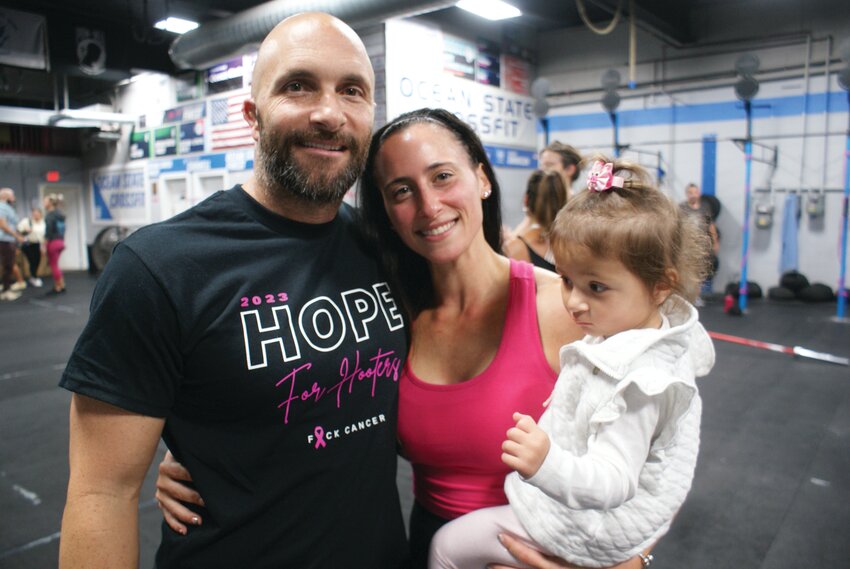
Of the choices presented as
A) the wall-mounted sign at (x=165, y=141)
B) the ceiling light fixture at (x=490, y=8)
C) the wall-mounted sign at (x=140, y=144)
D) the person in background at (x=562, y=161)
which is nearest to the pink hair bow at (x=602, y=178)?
the person in background at (x=562, y=161)

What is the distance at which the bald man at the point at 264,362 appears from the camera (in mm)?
1034

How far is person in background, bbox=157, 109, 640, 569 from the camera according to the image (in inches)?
51.6

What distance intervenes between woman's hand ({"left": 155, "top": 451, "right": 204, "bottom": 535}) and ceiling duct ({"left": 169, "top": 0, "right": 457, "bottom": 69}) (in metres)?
5.96

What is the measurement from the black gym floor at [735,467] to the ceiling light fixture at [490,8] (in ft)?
18.0

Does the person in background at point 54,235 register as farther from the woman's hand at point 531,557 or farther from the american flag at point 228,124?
the woman's hand at point 531,557

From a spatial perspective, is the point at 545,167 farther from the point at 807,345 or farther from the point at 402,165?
the point at 807,345

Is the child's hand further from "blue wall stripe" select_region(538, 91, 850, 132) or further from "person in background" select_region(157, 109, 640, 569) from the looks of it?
"blue wall stripe" select_region(538, 91, 850, 132)

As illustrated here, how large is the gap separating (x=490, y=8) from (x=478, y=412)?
849 centimetres

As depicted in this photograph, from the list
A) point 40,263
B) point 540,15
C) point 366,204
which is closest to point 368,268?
point 366,204

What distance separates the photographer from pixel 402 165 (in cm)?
138

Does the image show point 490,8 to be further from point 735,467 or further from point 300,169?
point 300,169

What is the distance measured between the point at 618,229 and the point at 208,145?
10545 millimetres

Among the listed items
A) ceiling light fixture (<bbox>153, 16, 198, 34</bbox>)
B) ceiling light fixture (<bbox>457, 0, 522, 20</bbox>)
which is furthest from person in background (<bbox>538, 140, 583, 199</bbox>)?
ceiling light fixture (<bbox>153, 16, 198, 34</bbox>)

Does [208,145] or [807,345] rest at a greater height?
[208,145]
